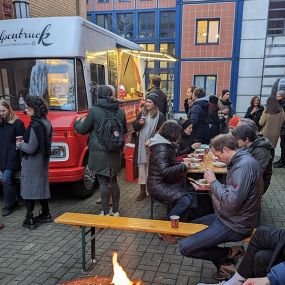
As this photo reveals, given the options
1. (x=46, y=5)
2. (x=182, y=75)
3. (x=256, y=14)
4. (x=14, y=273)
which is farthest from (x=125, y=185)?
(x=256, y=14)

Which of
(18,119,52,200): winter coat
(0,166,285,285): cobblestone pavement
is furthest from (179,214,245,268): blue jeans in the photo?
(18,119,52,200): winter coat

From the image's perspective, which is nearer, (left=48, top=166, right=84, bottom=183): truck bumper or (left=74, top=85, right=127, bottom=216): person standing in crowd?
(left=74, top=85, right=127, bottom=216): person standing in crowd

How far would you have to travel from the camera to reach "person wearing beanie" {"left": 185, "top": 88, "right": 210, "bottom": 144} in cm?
550

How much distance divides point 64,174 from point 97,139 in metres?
1.07

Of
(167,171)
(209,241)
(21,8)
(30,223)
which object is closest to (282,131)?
(167,171)

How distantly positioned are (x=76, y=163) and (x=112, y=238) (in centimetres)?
153

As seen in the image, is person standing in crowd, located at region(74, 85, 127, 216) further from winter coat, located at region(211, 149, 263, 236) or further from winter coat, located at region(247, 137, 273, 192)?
winter coat, located at region(211, 149, 263, 236)

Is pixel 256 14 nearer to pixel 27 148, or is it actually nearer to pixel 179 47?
pixel 179 47

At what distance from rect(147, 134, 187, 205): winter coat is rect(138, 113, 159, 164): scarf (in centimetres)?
148

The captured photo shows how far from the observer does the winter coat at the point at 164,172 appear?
3.97 m

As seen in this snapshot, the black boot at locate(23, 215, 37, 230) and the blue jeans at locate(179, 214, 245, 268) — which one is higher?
the blue jeans at locate(179, 214, 245, 268)

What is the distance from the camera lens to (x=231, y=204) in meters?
2.82

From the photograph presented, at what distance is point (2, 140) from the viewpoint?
5039 mm

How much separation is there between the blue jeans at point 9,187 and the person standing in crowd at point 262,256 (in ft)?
12.0
